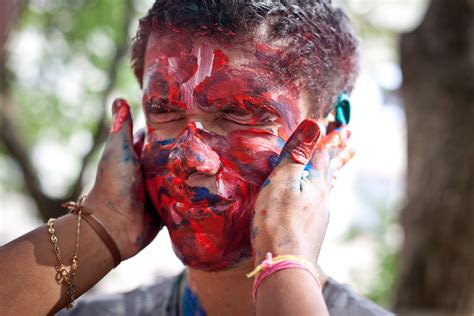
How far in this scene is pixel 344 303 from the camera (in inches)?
101

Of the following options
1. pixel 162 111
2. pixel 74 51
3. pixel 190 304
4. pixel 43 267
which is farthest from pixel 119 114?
pixel 74 51

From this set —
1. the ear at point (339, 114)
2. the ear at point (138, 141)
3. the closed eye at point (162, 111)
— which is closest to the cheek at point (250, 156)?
the closed eye at point (162, 111)

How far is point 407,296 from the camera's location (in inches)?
241

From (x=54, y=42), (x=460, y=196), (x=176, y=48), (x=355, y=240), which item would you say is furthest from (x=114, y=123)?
(x=355, y=240)

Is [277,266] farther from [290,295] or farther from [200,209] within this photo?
[200,209]

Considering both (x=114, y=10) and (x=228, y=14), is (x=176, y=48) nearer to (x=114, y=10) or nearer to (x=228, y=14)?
(x=228, y=14)

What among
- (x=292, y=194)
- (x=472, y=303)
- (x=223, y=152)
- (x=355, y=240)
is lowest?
(x=355, y=240)

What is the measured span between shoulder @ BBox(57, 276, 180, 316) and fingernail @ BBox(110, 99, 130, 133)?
0.77 metres

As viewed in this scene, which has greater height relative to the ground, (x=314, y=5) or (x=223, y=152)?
(x=314, y=5)

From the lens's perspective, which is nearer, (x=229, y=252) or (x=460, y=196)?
(x=229, y=252)

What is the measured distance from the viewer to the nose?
7.39 feet

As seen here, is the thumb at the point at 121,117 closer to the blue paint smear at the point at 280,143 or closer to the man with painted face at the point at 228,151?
the man with painted face at the point at 228,151

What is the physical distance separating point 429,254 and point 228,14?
4339 millimetres

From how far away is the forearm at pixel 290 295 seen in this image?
1.89 m
